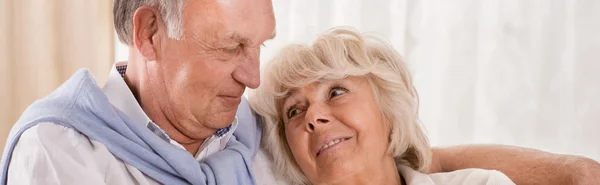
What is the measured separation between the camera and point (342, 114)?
2.04 metres

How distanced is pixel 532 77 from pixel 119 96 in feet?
6.42

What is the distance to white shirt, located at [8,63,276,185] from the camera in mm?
1624

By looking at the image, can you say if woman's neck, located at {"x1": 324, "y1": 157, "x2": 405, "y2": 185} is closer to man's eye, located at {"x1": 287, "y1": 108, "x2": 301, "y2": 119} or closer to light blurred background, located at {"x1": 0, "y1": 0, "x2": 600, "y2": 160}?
man's eye, located at {"x1": 287, "y1": 108, "x2": 301, "y2": 119}

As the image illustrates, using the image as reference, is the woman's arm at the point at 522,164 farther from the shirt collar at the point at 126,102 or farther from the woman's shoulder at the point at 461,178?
the shirt collar at the point at 126,102

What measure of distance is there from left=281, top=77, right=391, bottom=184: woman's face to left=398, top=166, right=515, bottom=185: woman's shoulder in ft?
0.38

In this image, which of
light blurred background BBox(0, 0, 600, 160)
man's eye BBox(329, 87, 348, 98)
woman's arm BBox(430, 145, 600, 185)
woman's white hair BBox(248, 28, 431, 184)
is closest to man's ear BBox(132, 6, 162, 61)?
woman's white hair BBox(248, 28, 431, 184)

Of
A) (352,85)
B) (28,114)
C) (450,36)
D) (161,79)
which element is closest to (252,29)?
(161,79)

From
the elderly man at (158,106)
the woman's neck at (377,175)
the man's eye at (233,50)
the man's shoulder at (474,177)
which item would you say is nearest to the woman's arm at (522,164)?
the man's shoulder at (474,177)

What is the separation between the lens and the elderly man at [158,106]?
1687 mm

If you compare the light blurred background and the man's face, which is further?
the light blurred background

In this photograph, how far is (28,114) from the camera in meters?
1.73

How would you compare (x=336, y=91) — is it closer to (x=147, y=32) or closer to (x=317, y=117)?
(x=317, y=117)

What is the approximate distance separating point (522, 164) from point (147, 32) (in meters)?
1.10

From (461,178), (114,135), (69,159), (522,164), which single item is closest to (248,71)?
(114,135)
